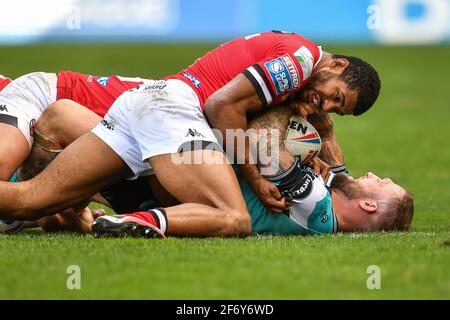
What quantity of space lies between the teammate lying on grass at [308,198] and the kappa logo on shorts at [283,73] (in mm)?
378

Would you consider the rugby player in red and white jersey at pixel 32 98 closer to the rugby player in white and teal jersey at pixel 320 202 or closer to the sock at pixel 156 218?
the sock at pixel 156 218

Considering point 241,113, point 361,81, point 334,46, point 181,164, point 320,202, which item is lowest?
point 334,46

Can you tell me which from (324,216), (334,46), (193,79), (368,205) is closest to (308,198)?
(324,216)

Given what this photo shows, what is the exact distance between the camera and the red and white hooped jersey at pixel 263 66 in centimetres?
802

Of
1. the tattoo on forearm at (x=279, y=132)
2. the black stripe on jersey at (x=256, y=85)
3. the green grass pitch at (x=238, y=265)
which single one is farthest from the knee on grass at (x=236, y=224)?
the black stripe on jersey at (x=256, y=85)

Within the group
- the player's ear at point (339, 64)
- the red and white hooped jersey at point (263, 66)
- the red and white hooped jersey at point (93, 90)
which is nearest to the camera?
the red and white hooped jersey at point (263, 66)

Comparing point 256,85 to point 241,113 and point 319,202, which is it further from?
point 319,202

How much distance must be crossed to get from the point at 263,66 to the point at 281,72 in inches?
5.7

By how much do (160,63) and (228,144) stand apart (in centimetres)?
1876

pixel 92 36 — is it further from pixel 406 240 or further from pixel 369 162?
pixel 406 240

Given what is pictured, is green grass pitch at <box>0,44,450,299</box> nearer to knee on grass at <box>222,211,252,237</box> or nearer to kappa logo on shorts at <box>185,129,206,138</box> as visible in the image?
knee on grass at <box>222,211,252,237</box>

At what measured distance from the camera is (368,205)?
838 cm
